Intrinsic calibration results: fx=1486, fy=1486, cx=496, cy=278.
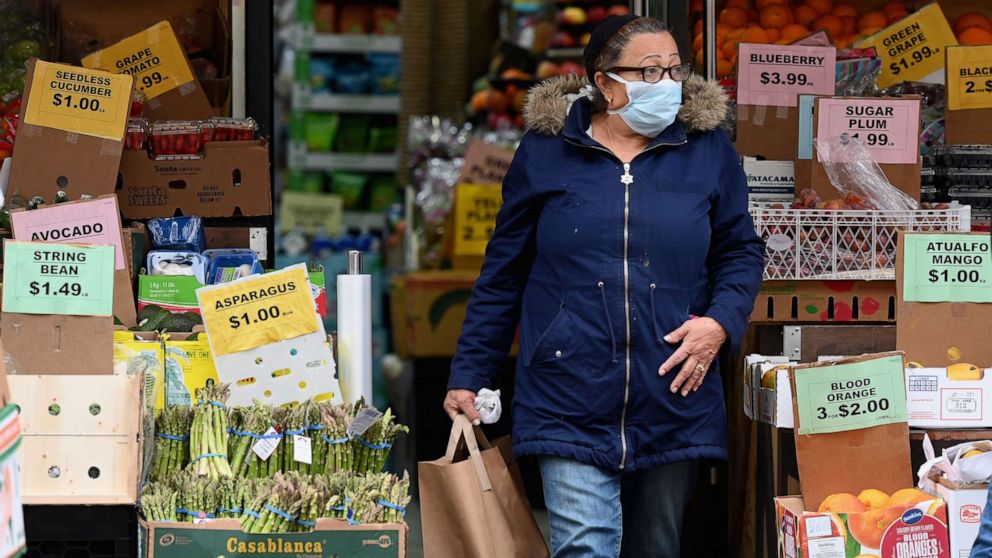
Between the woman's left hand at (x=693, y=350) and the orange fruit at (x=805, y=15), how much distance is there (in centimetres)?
215

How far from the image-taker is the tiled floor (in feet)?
19.3

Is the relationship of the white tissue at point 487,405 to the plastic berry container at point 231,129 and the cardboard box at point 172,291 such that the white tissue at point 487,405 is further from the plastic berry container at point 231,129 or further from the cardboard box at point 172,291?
the plastic berry container at point 231,129

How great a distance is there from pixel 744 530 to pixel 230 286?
1.78 metres

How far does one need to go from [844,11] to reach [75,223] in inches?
119

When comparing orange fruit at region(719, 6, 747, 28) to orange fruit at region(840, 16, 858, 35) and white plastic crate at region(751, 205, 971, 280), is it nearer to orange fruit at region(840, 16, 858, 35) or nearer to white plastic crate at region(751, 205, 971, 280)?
orange fruit at region(840, 16, 858, 35)

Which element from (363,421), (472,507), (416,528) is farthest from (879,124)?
(416,528)

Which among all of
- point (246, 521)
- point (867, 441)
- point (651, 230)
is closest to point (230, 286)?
point (246, 521)

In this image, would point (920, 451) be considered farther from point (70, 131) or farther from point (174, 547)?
point (70, 131)

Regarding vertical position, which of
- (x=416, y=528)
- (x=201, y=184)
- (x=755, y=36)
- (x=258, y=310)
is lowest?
(x=416, y=528)

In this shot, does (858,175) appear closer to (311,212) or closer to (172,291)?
(172,291)

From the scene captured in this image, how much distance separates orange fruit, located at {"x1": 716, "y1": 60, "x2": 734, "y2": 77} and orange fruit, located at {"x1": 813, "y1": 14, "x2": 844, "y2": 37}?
477 millimetres

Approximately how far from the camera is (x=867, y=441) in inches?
153

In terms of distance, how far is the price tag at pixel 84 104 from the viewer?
4441mm

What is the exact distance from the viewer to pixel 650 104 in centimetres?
381
